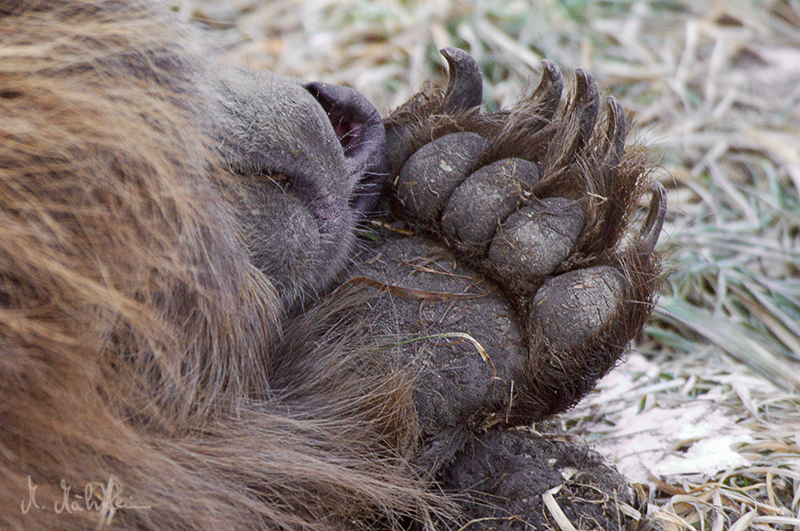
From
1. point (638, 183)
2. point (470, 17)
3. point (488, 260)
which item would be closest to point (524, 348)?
point (488, 260)

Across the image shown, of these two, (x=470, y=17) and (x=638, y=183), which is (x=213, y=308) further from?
(x=470, y=17)

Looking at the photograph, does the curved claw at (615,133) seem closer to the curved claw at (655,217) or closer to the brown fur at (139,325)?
the curved claw at (655,217)

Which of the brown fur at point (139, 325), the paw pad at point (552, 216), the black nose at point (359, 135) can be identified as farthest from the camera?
the black nose at point (359, 135)

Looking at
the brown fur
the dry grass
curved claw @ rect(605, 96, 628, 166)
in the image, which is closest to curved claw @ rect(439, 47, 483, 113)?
the dry grass

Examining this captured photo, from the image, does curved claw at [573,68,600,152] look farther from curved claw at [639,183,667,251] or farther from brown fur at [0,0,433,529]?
brown fur at [0,0,433,529]

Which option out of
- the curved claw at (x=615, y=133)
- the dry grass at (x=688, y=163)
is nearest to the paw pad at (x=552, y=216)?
the curved claw at (x=615, y=133)

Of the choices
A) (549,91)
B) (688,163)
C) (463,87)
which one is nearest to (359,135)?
(463,87)
